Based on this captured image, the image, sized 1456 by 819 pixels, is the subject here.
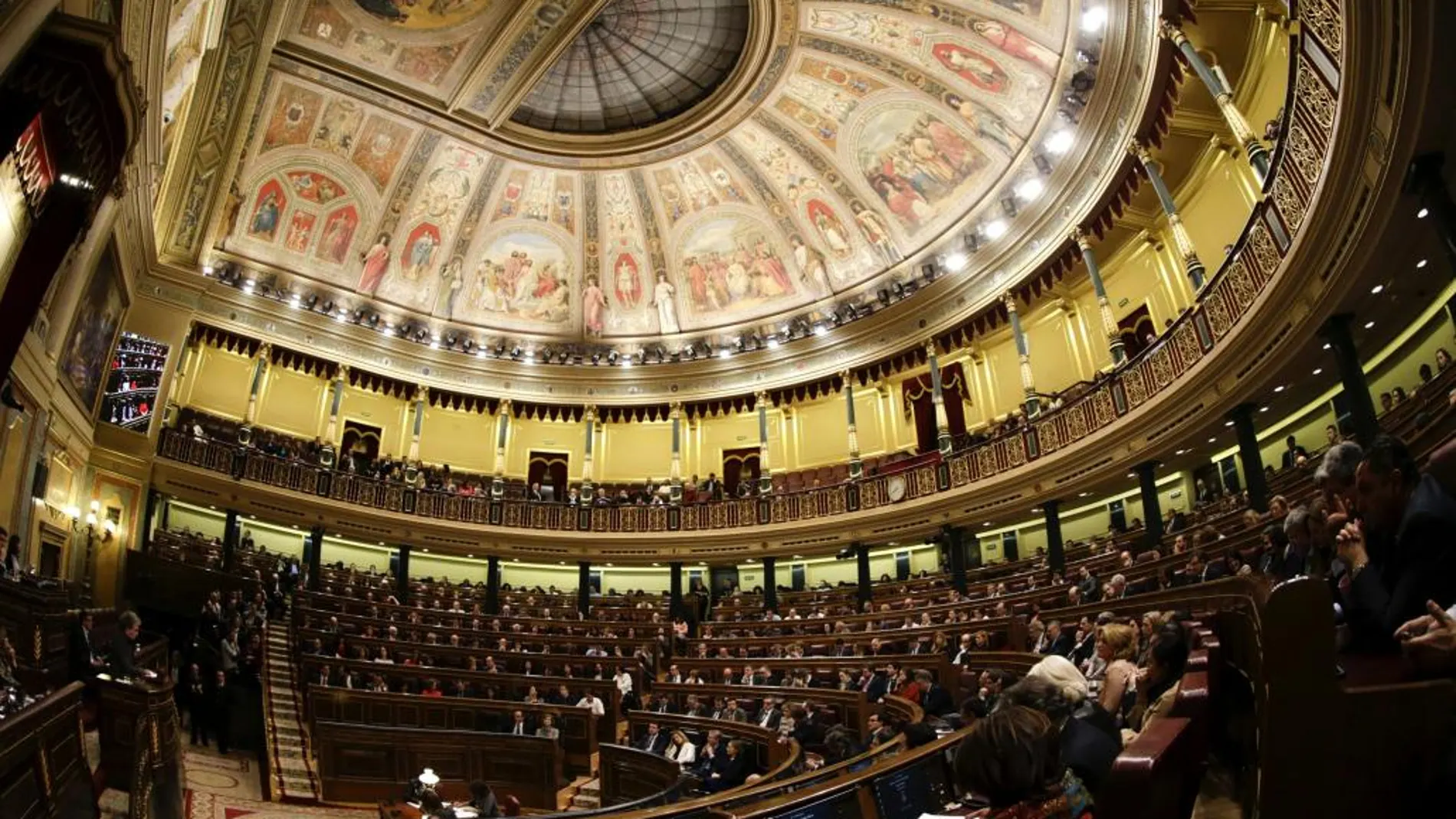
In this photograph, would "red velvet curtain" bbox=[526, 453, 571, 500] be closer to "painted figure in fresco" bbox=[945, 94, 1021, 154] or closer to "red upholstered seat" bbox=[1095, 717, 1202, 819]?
"painted figure in fresco" bbox=[945, 94, 1021, 154]

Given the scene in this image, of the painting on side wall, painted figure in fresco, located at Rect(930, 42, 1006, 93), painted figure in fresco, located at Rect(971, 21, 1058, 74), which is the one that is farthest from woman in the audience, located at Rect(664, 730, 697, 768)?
painted figure in fresco, located at Rect(930, 42, 1006, 93)

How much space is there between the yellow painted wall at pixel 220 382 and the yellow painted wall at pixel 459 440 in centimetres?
500

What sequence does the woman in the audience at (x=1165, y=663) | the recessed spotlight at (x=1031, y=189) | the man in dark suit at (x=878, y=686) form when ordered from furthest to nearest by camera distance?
the recessed spotlight at (x=1031, y=189) → the man in dark suit at (x=878, y=686) → the woman in the audience at (x=1165, y=663)

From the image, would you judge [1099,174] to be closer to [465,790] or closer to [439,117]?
[465,790]

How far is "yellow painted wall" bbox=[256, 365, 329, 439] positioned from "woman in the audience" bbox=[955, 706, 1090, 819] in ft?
82.9

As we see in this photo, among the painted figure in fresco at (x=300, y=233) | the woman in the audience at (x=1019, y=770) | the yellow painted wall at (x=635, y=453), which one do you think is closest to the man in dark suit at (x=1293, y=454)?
the woman in the audience at (x=1019, y=770)

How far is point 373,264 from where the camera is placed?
80.4ft

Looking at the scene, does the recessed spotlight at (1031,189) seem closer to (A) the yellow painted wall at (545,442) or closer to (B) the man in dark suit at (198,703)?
(A) the yellow painted wall at (545,442)

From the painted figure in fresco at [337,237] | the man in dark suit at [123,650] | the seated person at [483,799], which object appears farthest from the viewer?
the painted figure in fresco at [337,237]

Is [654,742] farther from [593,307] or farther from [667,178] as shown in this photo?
[667,178]

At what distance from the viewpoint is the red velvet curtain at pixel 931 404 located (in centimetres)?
2191

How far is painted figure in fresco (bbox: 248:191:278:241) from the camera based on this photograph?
74.0 ft

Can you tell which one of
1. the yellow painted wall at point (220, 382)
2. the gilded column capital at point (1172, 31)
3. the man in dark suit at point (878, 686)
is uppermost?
the gilded column capital at point (1172, 31)

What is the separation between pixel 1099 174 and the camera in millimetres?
16359
